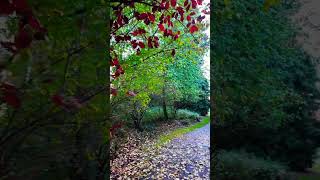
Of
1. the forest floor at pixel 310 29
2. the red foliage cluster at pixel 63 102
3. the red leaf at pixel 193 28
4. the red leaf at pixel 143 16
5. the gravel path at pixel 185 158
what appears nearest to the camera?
the red foliage cluster at pixel 63 102

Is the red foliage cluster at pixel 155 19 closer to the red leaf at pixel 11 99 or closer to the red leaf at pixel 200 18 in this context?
the red leaf at pixel 200 18

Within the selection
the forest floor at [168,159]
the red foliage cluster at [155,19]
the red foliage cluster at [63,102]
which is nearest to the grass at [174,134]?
the forest floor at [168,159]

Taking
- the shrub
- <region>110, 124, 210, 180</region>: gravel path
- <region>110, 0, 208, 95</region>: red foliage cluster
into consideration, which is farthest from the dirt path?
<region>110, 124, 210, 180</region>: gravel path

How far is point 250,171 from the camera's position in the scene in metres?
2.31

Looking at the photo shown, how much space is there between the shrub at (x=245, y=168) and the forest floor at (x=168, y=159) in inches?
23.5

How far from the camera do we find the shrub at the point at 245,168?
230 cm

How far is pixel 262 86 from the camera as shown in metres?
2.30

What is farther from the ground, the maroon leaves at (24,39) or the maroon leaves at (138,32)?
the maroon leaves at (138,32)

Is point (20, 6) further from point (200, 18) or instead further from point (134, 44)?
point (200, 18)

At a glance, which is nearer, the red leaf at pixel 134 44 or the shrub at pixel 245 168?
the shrub at pixel 245 168

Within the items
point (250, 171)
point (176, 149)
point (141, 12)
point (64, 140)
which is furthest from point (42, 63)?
point (176, 149)

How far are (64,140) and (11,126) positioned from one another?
1.49ft

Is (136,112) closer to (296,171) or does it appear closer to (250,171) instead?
(250,171)

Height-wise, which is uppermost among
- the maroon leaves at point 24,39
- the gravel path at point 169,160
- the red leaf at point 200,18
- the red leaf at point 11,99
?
the red leaf at point 200,18
